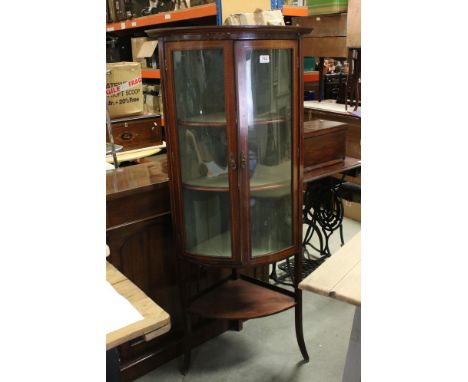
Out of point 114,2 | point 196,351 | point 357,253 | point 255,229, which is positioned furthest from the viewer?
point 114,2

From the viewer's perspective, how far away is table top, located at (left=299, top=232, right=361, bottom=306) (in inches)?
46.9

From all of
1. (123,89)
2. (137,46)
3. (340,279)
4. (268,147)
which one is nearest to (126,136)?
(123,89)

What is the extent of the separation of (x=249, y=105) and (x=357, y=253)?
670 mm

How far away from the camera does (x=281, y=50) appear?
1.73 meters

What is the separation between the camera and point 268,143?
1848 mm

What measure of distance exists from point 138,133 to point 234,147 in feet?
4.60

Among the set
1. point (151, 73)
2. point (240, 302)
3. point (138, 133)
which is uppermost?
point (151, 73)

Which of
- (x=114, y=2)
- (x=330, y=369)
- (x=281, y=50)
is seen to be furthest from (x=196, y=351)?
(x=114, y=2)

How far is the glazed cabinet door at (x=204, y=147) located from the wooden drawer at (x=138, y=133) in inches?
43.6

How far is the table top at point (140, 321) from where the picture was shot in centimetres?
99

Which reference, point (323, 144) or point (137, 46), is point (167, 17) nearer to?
point (137, 46)
